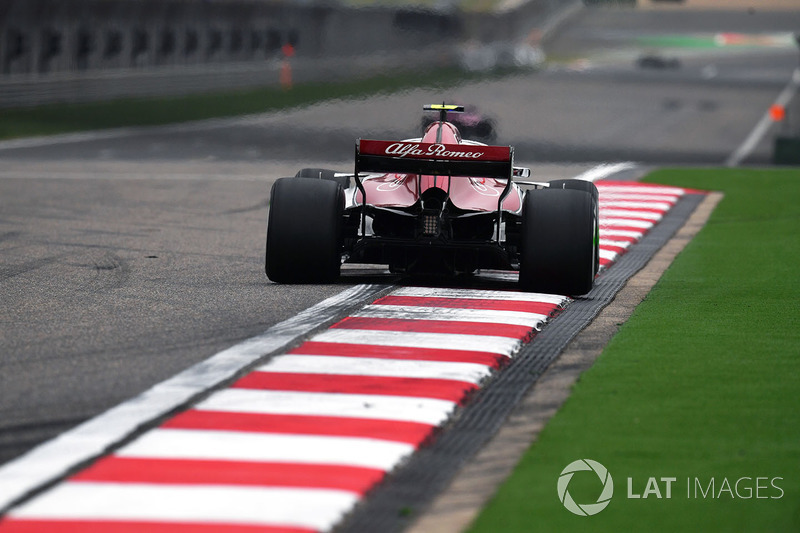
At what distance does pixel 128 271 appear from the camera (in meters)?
11.2

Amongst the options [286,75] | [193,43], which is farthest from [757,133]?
[193,43]

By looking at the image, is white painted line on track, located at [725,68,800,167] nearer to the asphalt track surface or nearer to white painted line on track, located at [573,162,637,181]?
the asphalt track surface

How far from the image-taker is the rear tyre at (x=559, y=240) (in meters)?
10.1

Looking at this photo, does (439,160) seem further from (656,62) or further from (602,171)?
(656,62)

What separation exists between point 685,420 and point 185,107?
1304 inches

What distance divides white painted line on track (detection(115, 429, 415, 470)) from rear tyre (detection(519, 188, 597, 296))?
4278 mm

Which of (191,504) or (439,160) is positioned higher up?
(439,160)

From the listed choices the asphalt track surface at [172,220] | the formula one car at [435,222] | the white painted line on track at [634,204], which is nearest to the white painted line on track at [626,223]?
the white painted line on track at [634,204]

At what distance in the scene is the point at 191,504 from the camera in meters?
5.16

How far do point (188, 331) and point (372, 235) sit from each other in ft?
8.10

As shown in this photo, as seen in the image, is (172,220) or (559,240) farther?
(172,220)

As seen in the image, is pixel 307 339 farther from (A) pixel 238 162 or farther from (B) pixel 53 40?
(B) pixel 53 40

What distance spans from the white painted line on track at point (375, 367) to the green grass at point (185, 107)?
19916 millimetres

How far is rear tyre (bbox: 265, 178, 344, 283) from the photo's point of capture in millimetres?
10344
